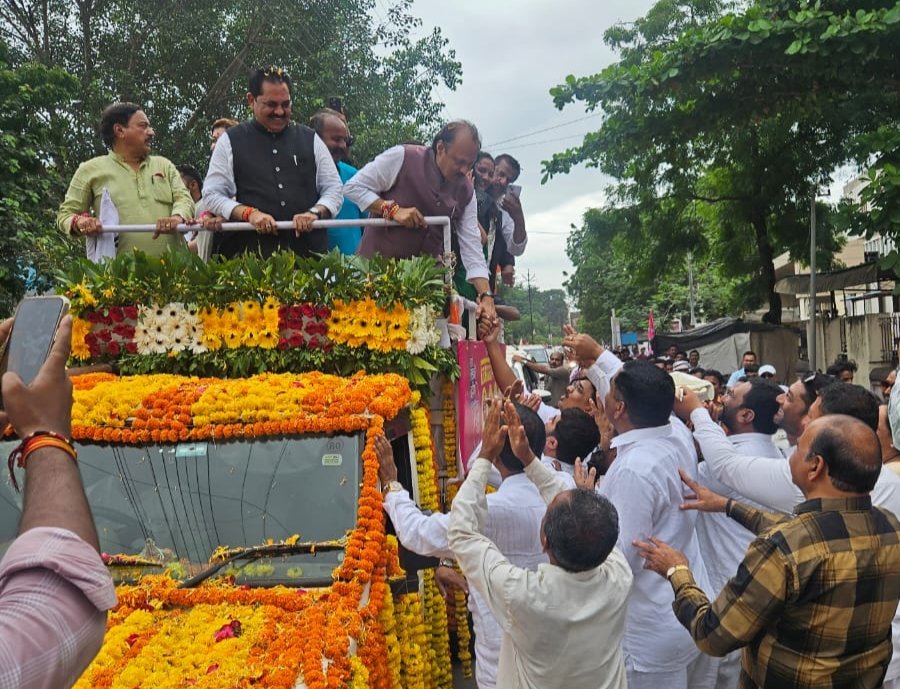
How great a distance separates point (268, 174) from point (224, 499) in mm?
2542

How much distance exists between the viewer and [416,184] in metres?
5.40

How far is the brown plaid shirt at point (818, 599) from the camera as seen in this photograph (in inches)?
102

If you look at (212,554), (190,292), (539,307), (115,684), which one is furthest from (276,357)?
(539,307)

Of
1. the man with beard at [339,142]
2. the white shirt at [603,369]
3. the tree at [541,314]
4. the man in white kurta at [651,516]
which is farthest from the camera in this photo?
the tree at [541,314]

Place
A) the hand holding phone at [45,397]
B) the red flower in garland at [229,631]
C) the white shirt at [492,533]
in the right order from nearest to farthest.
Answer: the hand holding phone at [45,397] < the red flower in garland at [229,631] < the white shirt at [492,533]

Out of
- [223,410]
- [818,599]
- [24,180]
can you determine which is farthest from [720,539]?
[24,180]

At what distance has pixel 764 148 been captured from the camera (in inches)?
725

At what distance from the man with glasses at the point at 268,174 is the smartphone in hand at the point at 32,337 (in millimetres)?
3605

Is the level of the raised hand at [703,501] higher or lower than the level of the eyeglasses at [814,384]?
lower

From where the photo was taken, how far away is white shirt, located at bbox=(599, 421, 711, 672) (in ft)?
11.5

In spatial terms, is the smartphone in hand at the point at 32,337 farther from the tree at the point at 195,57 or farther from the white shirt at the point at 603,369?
the tree at the point at 195,57

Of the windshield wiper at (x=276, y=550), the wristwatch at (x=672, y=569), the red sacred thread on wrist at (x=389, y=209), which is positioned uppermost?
the red sacred thread on wrist at (x=389, y=209)

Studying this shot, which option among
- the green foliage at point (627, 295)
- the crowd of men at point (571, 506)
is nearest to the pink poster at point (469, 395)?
the crowd of men at point (571, 506)

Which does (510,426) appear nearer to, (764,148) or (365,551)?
(365,551)
